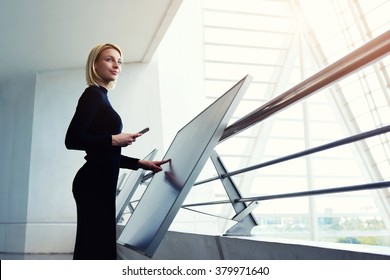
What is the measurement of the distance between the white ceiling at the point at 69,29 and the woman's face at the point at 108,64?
370 cm

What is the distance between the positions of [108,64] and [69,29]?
4424 millimetres

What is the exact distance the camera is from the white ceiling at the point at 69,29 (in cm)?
516

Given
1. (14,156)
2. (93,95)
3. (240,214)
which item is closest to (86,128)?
(93,95)

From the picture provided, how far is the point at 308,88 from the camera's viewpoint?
126 cm

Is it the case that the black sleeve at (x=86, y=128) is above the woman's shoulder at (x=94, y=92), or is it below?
below

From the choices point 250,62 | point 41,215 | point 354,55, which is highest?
point 250,62

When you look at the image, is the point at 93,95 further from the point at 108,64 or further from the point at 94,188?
the point at 94,188

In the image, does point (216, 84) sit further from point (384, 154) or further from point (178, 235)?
point (178, 235)

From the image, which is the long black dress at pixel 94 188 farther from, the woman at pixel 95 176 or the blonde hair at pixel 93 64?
the blonde hair at pixel 93 64

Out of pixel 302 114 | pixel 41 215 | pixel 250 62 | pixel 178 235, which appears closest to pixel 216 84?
pixel 250 62

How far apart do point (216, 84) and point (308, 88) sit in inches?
443

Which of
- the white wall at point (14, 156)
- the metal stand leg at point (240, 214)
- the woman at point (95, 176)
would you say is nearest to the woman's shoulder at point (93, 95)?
the woman at point (95, 176)

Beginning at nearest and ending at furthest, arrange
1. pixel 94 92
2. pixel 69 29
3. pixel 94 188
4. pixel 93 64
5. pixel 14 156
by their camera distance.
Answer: pixel 94 188
pixel 94 92
pixel 93 64
pixel 69 29
pixel 14 156

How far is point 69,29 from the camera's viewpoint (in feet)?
18.8
